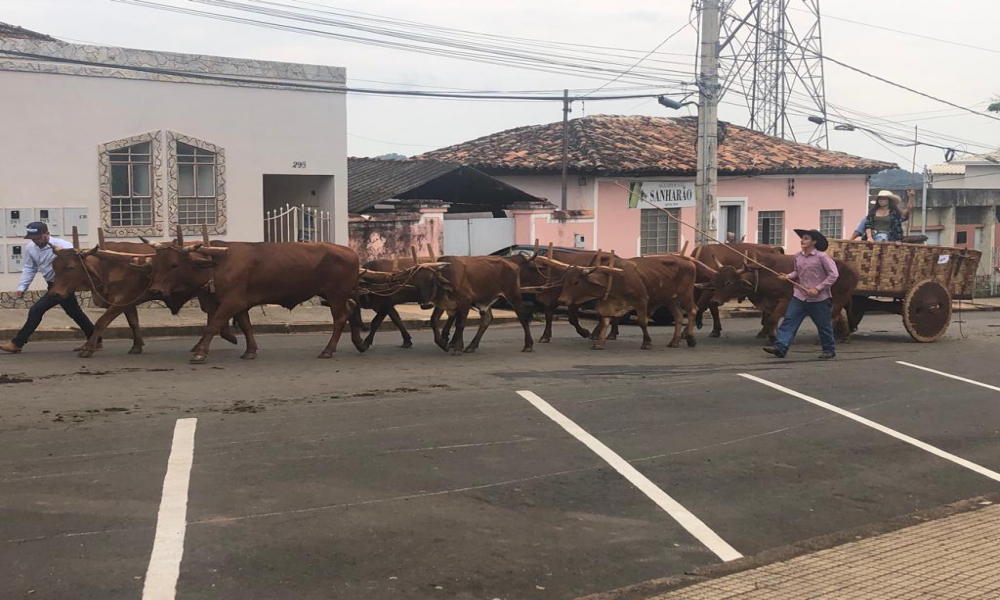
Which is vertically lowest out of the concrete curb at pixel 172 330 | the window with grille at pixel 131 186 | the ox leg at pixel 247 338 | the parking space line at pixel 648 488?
the parking space line at pixel 648 488

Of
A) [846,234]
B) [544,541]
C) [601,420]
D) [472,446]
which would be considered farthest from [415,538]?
[846,234]

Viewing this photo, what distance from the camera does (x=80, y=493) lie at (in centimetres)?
662

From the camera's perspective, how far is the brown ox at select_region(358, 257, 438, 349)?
44.3 feet

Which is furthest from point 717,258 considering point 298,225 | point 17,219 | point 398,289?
point 17,219

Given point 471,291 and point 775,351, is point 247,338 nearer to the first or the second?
point 471,291

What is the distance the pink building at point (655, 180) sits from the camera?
1077 inches

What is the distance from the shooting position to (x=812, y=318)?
44.8ft

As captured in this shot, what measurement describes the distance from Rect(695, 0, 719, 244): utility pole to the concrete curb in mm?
6274

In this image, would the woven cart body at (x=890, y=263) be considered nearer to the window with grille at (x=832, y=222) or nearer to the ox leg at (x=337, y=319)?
the ox leg at (x=337, y=319)

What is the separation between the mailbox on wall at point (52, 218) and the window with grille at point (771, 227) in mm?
20393

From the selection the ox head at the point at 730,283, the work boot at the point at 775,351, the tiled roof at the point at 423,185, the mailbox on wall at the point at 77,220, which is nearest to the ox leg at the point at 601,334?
the ox head at the point at 730,283

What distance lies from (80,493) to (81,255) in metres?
6.79

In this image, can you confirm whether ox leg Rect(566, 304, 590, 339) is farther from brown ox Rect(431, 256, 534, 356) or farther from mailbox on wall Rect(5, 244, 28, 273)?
mailbox on wall Rect(5, 244, 28, 273)

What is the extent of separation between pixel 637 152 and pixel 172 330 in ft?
53.5
